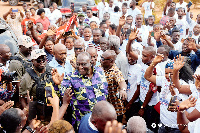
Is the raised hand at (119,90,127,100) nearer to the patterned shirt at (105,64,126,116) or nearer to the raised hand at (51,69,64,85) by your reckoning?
the patterned shirt at (105,64,126,116)

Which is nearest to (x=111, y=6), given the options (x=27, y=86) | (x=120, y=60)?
(x=120, y=60)

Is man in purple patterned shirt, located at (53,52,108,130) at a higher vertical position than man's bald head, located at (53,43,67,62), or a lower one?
lower

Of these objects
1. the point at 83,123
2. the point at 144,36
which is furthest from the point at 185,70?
the point at 144,36

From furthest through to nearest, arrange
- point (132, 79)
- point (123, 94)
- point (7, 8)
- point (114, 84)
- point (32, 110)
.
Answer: point (7, 8)
point (132, 79)
point (114, 84)
point (123, 94)
point (32, 110)

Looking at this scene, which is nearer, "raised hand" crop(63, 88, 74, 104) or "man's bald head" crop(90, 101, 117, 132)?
"man's bald head" crop(90, 101, 117, 132)

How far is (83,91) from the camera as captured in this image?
9.66ft

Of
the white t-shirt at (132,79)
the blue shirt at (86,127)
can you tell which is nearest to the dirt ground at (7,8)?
the white t-shirt at (132,79)

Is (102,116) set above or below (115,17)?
below

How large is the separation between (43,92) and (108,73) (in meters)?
1.12

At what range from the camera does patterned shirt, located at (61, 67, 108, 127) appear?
9.68ft

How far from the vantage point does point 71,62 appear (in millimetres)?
4016

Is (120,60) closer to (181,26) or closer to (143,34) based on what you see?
(143,34)

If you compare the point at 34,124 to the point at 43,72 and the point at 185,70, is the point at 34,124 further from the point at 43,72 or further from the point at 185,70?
the point at 185,70

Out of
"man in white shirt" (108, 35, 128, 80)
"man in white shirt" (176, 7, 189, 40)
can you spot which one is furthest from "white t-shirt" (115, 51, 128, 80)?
"man in white shirt" (176, 7, 189, 40)
